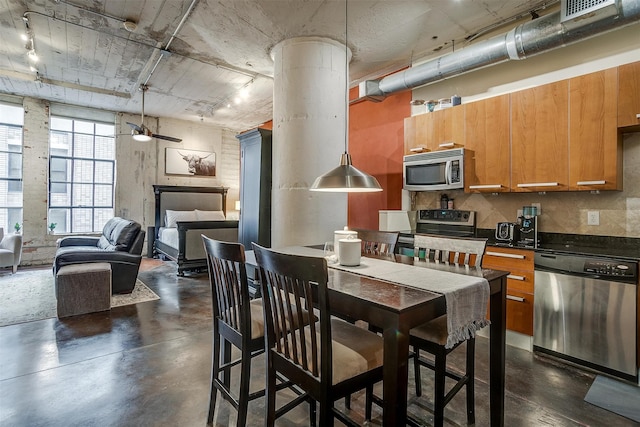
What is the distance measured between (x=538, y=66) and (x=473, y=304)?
2909mm

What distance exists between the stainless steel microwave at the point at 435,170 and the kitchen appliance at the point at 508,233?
1.86 feet

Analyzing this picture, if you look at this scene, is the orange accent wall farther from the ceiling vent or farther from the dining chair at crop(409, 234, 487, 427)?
the dining chair at crop(409, 234, 487, 427)

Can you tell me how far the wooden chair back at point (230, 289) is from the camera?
1.64 m

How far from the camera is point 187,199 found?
25.5 feet

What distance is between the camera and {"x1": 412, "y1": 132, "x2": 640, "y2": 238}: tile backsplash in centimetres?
279

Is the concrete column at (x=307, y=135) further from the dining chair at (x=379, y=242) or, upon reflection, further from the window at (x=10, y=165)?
the window at (x=10, y=165)

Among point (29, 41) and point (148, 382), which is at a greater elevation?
point (29, 41)

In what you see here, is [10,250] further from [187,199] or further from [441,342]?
[441,342]

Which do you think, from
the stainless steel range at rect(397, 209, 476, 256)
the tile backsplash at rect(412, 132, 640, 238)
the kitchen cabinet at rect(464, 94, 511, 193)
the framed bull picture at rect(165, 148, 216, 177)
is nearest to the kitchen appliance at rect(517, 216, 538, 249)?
the tile backsplash at rect(412, 132, 640, 238)

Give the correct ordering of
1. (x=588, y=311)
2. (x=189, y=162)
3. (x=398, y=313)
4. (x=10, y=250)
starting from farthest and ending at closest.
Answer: (x=189, y=162), (x=10, y=250), (x=588, y=311), (x=398, y=313)

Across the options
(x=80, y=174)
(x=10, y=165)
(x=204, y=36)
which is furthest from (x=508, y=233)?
(x=10, y=165)

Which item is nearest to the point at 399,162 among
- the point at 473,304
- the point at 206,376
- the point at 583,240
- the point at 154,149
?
the point at 583,240

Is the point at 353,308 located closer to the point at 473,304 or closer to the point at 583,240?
the point at 473,304

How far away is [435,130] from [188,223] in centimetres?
408
